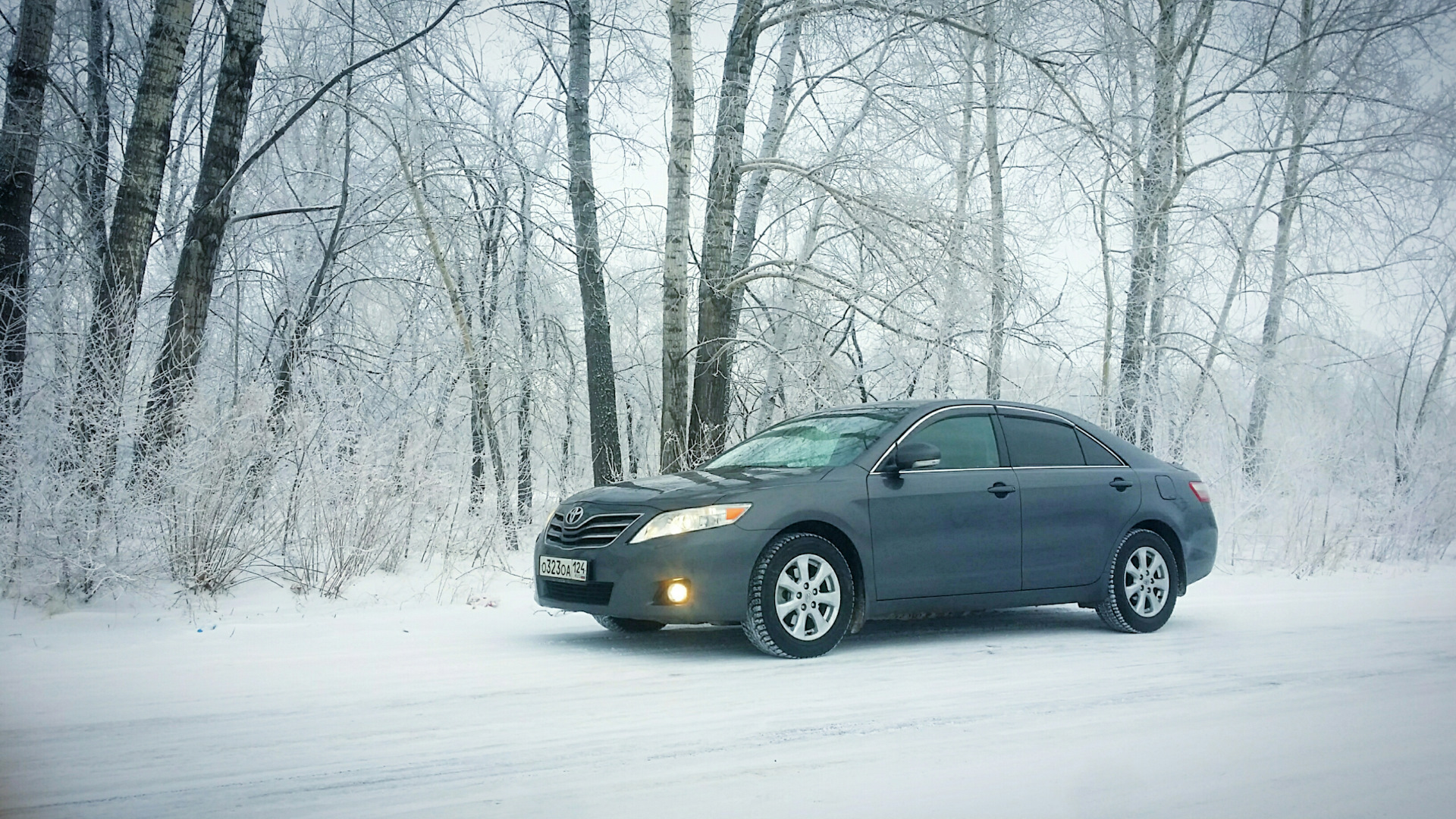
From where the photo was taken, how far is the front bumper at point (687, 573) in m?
6.68

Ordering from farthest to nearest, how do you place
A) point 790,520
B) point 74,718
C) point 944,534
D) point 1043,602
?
point 1043,602 < point 944,534 < point 790,520 < point 74,718

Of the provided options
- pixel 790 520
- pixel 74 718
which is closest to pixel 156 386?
pixel 74 718

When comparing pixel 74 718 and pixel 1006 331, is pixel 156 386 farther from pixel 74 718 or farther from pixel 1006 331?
pixel 1006 331

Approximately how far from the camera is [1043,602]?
804 centimetres

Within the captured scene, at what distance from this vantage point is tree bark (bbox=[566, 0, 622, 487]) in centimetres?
1440

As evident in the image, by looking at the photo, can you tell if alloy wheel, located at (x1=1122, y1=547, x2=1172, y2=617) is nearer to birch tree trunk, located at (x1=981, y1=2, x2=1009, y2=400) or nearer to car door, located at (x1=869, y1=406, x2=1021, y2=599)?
car door, located at (x1=869, y1=406, x2=1021, y2=599)

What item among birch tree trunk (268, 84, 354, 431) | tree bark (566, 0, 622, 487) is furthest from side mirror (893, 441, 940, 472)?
tree bark (566, 0, 622, 487)

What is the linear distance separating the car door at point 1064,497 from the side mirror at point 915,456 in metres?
0.98

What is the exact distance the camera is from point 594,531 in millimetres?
7098

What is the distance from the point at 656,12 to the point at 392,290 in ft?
18.2

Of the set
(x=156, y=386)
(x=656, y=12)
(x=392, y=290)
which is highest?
(x=656, y=12)

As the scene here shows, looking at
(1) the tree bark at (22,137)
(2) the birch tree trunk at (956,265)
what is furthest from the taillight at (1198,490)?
(1) the tree bark at (22,137)

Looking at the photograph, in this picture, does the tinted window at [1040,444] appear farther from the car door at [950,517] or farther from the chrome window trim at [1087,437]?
the car door at [950,517]

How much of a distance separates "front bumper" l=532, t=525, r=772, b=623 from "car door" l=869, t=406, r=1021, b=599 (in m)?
0.91
